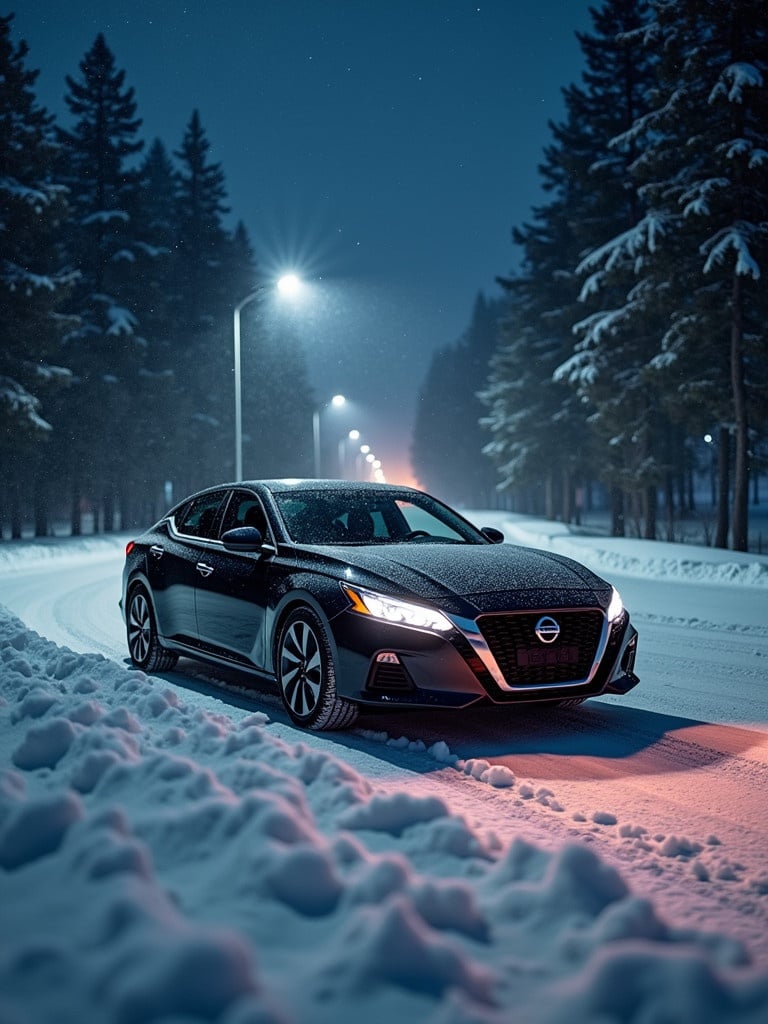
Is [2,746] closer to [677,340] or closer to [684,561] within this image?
[684,561]

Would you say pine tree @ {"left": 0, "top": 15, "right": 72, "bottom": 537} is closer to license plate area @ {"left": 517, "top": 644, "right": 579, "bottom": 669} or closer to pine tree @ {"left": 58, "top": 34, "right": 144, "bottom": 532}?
pine tree @ {"left": 58, "top": 34, "right": 144, "bottom": 532}

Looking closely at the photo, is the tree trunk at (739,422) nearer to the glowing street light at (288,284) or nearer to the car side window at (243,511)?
the glowing street light at (288,284)

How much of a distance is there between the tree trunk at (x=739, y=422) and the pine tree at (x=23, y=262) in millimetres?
18743

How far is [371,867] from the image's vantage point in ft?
9.93

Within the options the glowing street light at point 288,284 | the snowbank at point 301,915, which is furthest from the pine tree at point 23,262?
the snowbank at point 301,915

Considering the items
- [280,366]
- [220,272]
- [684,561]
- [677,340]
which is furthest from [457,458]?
[684,561]

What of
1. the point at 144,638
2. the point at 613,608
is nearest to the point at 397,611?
the point at 613,608

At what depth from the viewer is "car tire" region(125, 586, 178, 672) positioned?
27.8 feet

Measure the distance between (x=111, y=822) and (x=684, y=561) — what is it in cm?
1680

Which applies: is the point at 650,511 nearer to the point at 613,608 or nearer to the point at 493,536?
the point at 493,536

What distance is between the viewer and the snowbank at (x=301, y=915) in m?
2.33

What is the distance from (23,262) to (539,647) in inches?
1114

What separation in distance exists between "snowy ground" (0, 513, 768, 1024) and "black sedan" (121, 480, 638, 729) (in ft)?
1.28

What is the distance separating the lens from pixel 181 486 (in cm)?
5559
